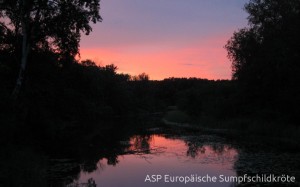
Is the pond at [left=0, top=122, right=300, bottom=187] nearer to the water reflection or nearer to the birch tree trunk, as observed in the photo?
the water reflection

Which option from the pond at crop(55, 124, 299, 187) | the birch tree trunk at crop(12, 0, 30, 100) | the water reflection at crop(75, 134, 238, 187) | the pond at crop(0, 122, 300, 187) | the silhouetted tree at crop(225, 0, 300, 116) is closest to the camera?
the pond at crop(0, 122, 300, 187)

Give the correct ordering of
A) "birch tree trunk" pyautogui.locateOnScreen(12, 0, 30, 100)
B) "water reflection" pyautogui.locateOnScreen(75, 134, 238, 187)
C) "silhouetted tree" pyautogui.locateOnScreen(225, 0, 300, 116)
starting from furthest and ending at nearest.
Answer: "silhouetted tree" pyautogui.locateOnScreen(225, 0, 300, 116) < "birch tree trunk" pyautogui.locateOnScreen(12, 0, 30, 100) < "water reflection" pyautogui.locateOnScreen(75, 134, 238, 187)

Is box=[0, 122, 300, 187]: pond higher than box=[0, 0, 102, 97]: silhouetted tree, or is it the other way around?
box=[0, 0, 102, 97]: silhouetted tree

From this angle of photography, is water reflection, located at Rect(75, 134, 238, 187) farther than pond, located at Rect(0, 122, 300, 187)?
Yes

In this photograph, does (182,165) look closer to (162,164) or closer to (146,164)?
(162,164)

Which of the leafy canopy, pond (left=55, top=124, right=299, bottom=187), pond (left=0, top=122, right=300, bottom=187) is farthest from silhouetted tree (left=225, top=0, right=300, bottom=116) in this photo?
the leafy canopy

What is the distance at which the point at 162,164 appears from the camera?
80.9 ft

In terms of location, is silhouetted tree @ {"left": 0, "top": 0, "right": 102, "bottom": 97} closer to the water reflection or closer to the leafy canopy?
the leafy canopy

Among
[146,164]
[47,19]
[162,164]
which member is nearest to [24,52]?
[47,19]

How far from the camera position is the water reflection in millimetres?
20891

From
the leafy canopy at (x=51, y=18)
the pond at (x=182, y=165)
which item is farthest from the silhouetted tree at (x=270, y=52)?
the leafy canopy at (x=51, y=18)

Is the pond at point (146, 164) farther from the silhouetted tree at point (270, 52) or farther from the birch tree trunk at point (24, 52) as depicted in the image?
the silhouetted tree at point (270, 52)

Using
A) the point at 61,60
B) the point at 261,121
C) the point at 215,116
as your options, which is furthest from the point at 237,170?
the point at 215,116

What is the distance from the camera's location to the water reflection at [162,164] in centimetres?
2089
